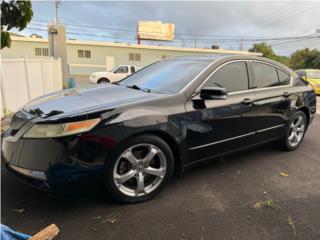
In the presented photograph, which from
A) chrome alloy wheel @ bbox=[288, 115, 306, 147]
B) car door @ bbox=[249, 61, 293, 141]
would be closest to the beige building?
chrome alloy wheel @ bbox=[288, 115, 306, 147]

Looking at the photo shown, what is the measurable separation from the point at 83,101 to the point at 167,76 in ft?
3.84

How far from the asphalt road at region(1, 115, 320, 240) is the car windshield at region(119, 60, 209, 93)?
3.84ft

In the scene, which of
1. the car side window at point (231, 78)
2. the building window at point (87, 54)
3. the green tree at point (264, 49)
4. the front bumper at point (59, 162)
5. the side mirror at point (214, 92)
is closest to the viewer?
the front bumper at point (59, 162)

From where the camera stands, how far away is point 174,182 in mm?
3375

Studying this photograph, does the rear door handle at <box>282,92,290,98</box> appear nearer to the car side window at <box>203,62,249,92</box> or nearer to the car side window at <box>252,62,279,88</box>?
the car side window at <box>252,62,279,88</box>

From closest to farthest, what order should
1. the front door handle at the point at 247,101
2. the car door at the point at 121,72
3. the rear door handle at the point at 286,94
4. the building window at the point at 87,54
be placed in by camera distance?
the front door handle at the point at 247,101, the rear door handle at the point at 286,94, the car door at the point at 121,72, the building window at the point at 87,54

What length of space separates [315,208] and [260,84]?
1.77 m

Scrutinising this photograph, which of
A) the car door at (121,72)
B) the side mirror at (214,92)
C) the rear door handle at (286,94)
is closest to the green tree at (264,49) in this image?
the car door at (121,72)

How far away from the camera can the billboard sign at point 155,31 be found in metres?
36.5

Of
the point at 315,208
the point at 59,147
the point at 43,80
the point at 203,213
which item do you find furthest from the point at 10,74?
the point at 315,208

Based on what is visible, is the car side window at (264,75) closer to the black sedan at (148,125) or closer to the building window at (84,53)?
the black sedan at (148,125)

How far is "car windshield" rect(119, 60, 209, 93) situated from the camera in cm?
328

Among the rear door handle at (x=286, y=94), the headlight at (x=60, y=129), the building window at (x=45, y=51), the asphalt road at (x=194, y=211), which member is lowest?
the asphalt road at (x=194, y=211)

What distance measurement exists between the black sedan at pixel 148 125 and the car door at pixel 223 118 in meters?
0.01
